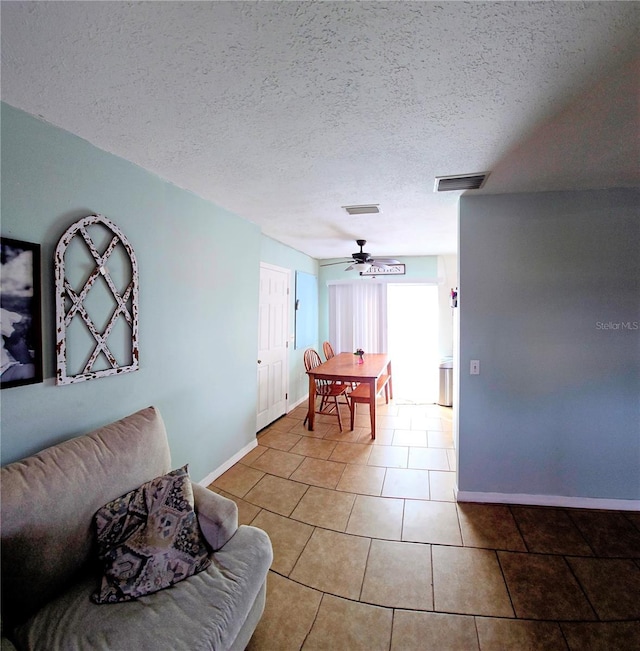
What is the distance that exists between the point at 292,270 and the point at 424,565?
145 inches

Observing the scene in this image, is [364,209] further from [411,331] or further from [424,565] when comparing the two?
[411,331]

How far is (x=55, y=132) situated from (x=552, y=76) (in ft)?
7.08

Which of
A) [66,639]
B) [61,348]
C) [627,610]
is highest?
[61,348]

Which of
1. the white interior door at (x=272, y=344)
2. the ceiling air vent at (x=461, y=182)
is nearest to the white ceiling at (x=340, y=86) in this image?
the ceiling air vent at (x=461, y=182)

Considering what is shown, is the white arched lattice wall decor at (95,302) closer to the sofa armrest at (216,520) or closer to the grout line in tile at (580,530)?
the sofa armrest at (216,520)

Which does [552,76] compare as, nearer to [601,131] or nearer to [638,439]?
[601,131]

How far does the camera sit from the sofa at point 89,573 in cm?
111

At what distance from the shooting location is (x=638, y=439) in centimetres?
237

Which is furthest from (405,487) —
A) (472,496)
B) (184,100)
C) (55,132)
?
(55,132)

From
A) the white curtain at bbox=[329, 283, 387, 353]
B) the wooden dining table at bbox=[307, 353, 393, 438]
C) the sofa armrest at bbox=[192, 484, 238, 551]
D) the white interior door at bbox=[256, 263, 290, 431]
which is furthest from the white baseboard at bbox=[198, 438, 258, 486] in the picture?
the white curtain at bbox=[329, 283, 387, 353]

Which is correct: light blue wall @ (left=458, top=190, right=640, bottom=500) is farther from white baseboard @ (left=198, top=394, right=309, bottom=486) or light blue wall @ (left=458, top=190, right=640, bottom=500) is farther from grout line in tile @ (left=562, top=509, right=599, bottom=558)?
white baseboard @ (left=198, top=394, right=309, bottom=486)

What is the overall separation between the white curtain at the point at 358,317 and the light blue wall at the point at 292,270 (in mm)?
687

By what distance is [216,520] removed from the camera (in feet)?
4.98

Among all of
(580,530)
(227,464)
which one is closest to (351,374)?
(227,464)
